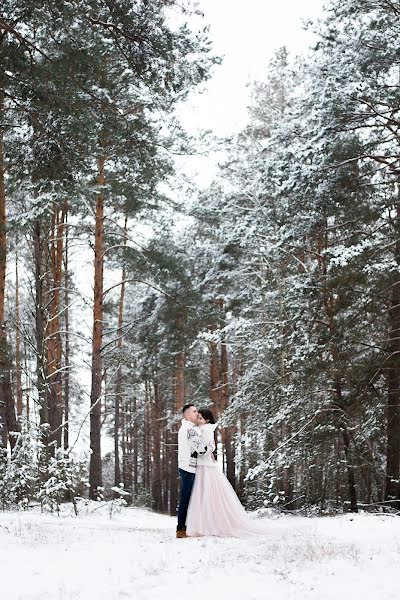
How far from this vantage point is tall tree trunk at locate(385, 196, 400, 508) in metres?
12.2

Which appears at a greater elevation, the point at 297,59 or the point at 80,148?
the point at 297,59

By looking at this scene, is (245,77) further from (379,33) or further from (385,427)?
(385,427)

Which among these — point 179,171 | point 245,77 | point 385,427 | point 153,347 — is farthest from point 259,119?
point 385,427

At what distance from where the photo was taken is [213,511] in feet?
29.5

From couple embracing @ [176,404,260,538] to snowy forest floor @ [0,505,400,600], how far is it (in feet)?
1.35

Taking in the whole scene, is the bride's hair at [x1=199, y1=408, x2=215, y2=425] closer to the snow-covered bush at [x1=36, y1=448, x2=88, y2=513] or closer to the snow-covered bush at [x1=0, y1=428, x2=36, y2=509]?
the snow-covered bush at [x1=36, y1=448, x2=88, y2=513]

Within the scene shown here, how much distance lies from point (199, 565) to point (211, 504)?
2747mm

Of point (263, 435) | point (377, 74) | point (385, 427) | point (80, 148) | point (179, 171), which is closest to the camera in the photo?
point (80, 148)

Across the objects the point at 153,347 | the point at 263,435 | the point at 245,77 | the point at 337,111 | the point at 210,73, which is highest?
the point at 245,77

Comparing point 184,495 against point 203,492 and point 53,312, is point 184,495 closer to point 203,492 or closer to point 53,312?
point 203,492

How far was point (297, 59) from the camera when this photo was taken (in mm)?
18859

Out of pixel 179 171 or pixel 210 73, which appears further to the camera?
pixel 179 171

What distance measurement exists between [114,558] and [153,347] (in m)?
16.6

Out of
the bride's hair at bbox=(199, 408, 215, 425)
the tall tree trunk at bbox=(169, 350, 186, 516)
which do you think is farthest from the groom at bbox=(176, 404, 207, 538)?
the tall tree trunk at bbox=(169, 350, 186, 516)
